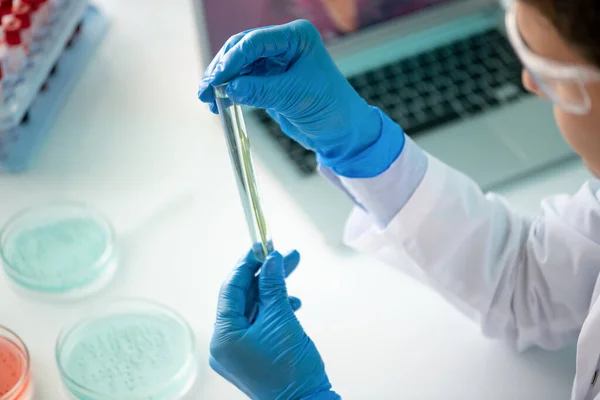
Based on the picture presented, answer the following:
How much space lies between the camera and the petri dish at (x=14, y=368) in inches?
38.4

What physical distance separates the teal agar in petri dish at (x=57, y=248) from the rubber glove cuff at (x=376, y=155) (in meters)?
0.39

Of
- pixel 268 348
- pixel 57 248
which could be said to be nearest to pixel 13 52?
pixel 57 248

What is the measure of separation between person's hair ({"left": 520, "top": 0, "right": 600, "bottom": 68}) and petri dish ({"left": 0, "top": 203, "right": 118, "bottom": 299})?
75cm

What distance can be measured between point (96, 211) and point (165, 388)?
346 millimetres

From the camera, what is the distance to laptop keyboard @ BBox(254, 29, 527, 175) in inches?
56.0

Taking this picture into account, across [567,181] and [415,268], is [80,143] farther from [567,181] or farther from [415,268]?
[567,181]

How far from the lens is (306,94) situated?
972mm

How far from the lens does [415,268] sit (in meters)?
1.11

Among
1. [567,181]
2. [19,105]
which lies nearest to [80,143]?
[19,105]

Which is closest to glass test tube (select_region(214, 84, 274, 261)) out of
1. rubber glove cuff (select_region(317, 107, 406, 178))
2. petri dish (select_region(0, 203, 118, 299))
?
rubber glove cuff (select_region(317, 107, 406, 178))

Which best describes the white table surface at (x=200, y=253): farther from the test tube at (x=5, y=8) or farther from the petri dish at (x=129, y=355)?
the test tube at (x=5, y=8)

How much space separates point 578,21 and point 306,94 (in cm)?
38

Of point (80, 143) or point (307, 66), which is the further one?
point (80, 143)

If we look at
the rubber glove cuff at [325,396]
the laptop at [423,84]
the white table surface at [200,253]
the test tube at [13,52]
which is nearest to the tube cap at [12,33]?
the test tube at [13,52]
